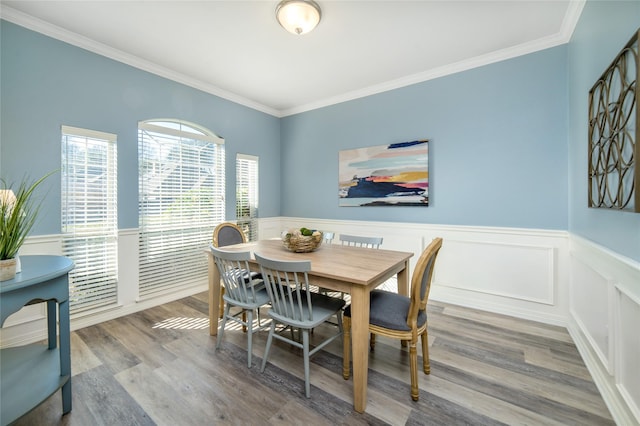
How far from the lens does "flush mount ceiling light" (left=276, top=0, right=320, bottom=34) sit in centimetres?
211

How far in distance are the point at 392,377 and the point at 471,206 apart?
215cm

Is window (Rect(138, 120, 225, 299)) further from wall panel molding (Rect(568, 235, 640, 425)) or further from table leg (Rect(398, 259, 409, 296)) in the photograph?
wall panel molding (Rect(568, 235, 640, 425))

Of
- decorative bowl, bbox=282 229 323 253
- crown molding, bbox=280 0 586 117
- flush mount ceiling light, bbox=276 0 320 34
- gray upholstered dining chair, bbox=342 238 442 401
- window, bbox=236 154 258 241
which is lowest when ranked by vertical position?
gray upholstered dining chair, bbox=342 238 442 401

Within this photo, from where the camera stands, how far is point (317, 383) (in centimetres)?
186

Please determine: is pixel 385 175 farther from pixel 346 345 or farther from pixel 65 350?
pixel 65 350

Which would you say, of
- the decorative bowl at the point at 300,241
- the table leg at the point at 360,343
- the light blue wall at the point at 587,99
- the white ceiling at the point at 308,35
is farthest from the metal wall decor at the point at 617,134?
the decorative bowl at the point at 300,241

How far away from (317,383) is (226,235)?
181 cm

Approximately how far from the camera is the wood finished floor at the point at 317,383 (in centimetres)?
158

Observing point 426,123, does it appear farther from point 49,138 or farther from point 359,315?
point 49,138

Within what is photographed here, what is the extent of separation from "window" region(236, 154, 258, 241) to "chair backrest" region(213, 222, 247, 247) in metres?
1.08

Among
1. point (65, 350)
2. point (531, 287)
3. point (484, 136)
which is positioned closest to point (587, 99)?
point (484, 136)

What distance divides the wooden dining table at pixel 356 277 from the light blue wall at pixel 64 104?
161 cm

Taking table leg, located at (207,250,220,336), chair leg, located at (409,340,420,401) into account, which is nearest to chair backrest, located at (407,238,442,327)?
chair leg, located at (409,340,420,401)

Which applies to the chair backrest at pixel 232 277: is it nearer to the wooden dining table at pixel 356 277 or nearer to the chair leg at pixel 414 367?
the wooden dining table at pixel 356 277
